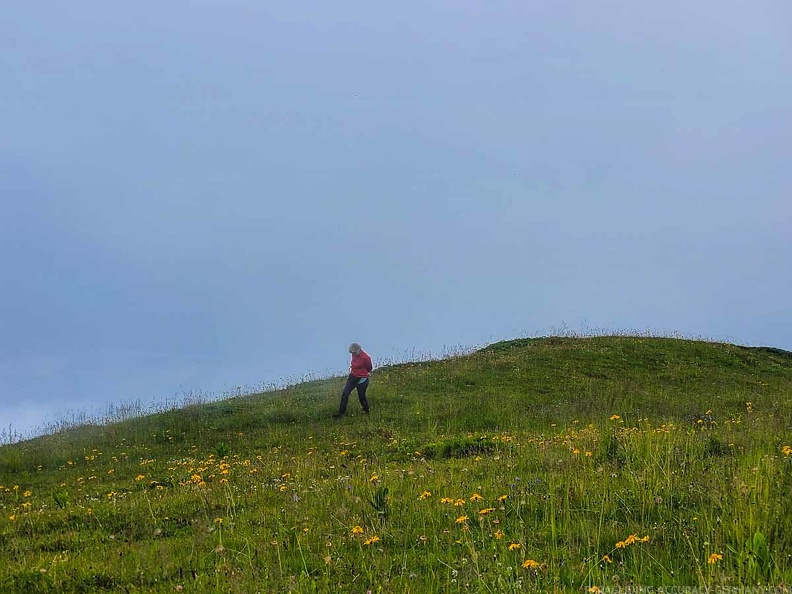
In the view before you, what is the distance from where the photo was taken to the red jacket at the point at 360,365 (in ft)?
64.3

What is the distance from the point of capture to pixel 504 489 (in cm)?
682

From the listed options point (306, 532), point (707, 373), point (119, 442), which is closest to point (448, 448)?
point (306, 532)

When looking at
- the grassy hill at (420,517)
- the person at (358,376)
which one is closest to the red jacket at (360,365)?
the person at (358,376)

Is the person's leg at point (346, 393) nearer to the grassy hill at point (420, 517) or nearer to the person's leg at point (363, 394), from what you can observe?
the person's leg at point (363, 394)

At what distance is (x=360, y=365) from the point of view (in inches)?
773

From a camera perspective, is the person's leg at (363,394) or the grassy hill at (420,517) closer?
the grassy hill at (420,517)

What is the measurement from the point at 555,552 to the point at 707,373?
2462 centimetres

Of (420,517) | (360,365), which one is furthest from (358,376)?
(420,517)

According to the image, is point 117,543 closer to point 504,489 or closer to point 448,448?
point 504,489

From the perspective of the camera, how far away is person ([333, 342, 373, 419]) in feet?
64.1

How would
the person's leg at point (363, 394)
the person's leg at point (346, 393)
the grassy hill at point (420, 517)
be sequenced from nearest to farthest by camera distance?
the grassy hill at point (420, 517) < the person's leg at point (346, 393) < the person's leg at point (363, 394)

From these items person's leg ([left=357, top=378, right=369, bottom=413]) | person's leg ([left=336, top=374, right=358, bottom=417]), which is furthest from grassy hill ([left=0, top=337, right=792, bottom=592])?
person's leg ([left=357, top=378, right=369, bottom=413])

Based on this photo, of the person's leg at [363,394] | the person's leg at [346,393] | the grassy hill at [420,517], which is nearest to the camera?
the grassy hill at [420,517]

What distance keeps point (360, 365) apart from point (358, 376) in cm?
36
